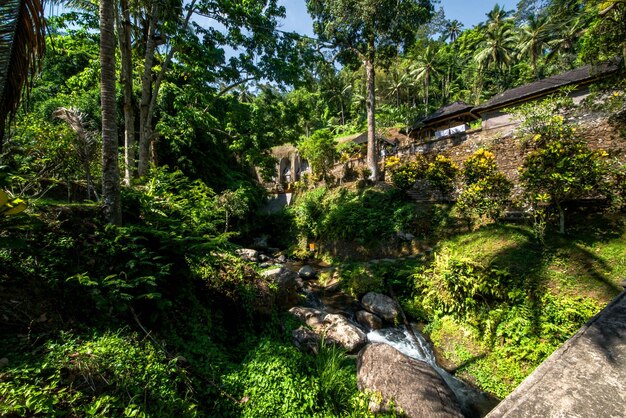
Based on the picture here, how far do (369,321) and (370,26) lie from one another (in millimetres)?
14694

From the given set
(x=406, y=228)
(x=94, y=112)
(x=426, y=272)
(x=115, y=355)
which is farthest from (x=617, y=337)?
(x=94, y=112)

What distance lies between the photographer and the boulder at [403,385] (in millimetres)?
3967

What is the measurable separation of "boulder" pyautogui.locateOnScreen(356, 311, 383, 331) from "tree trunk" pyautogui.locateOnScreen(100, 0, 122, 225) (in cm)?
667

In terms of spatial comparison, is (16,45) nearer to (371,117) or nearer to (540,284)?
(540,284)

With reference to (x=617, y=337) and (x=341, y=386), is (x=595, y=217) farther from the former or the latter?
(x=341, y=386)

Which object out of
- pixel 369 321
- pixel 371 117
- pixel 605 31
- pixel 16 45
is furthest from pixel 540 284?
pixel 371 117

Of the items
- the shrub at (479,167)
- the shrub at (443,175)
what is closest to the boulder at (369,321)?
the shrub at (479,167)

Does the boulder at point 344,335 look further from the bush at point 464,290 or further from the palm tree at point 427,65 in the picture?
the palm tree at point 427,65

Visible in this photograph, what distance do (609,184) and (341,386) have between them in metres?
9.09

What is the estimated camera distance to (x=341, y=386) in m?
4.19

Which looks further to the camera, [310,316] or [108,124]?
[310,316]

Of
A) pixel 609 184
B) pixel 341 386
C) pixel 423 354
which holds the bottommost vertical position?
pixel 423 354

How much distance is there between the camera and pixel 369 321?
299 inches

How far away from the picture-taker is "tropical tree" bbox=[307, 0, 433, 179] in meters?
13.3
